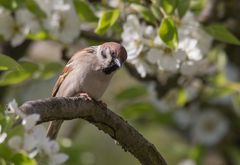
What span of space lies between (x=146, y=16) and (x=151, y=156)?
78cm

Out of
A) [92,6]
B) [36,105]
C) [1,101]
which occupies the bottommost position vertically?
[1,101]

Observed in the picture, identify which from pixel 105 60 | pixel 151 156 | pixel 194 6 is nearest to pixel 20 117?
pixel 151 156

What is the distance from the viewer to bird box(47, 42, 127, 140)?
378 centimetres

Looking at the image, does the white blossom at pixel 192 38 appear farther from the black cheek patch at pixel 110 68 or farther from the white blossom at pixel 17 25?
the white blossom at pixel 17 25

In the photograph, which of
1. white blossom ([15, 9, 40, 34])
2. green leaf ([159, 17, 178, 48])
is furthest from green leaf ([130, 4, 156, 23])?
white blossom ([15, 9, 40, 34])

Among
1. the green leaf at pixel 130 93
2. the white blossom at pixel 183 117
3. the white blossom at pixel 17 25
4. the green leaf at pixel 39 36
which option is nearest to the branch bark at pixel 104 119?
the white blossom at pixel 17 25

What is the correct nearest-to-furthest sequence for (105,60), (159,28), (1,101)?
(159,28), (105,60), (1,101)

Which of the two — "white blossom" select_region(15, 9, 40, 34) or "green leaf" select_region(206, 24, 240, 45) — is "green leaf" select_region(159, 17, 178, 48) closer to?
"green leaf" select_region(206, 24, 240, 45)

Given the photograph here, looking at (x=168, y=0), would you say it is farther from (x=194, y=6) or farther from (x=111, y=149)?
(x=111, y=149)

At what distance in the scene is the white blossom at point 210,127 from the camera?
5613 millimetres

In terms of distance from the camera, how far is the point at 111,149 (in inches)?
331

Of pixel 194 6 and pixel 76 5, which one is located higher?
pixel 76 5

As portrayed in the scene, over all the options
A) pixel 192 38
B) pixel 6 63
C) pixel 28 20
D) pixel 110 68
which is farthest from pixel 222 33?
pixel 6 63

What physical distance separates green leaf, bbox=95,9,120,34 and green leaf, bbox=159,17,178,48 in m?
0.28
